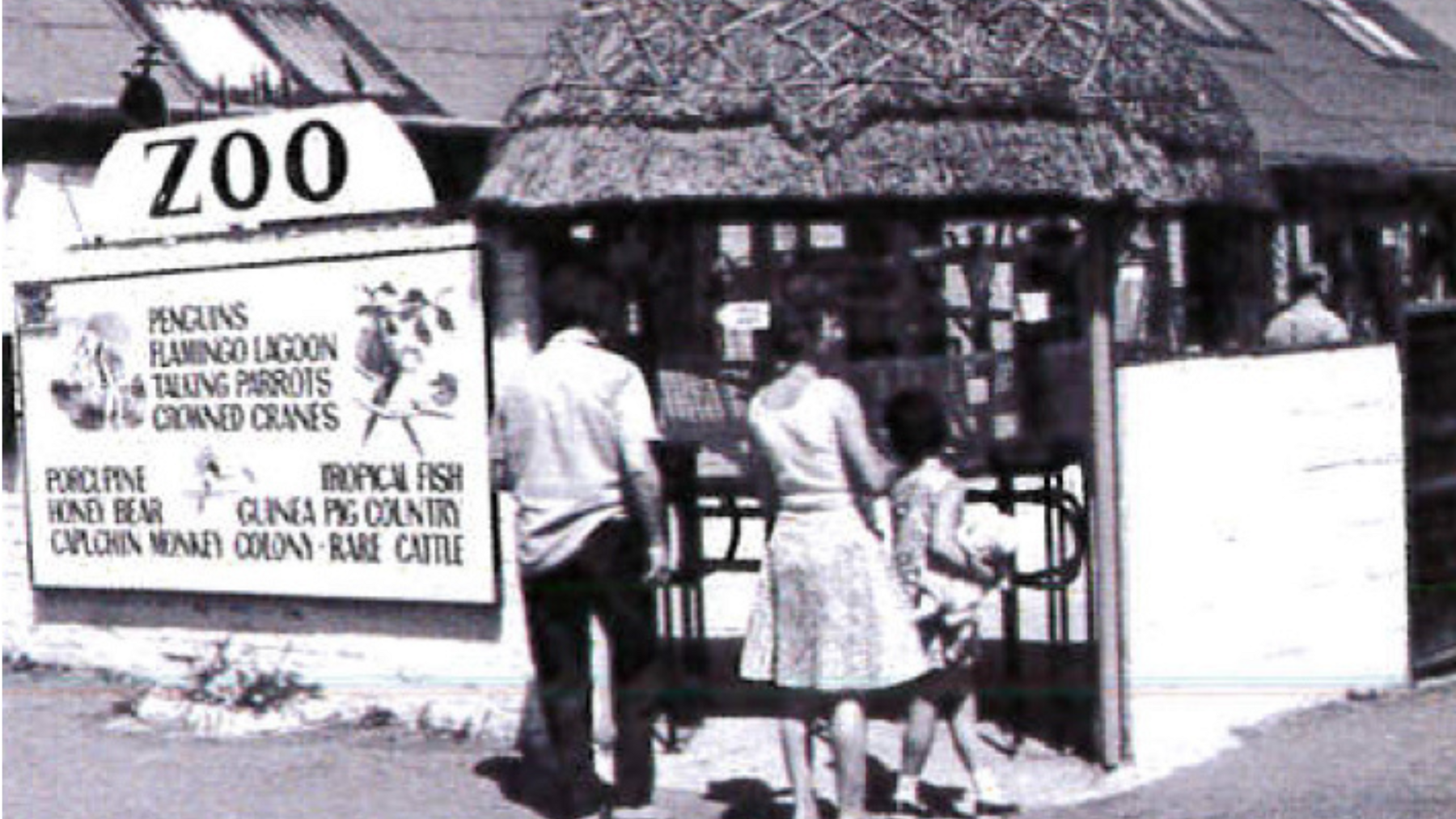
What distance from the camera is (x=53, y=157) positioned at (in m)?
10.0

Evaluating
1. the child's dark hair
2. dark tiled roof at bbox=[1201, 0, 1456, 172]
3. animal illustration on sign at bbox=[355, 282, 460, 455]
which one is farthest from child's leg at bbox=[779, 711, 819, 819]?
dark tiled roof at bbox=[1201, 0, 1456, 172]

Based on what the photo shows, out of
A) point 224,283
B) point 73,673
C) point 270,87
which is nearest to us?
point 224,283

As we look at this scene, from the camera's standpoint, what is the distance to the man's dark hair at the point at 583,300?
6.69m

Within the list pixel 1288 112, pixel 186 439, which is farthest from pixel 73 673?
pixel 1288 112

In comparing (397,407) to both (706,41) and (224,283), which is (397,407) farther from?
(706,41)

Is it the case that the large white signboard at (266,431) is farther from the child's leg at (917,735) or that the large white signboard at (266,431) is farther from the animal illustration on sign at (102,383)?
the child's leg at (917,735)

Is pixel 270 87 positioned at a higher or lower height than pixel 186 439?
higher

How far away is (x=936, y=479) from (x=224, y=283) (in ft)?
11.2

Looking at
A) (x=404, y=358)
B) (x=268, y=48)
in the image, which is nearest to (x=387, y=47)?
(x=268, y=48)

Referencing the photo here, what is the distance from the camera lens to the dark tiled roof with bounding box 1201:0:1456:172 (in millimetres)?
7977

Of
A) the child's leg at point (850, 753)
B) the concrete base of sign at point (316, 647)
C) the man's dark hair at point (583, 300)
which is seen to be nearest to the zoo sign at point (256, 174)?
the concrete base of sign at point (316, 647)

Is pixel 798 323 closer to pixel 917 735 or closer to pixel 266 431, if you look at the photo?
pixel 917 735

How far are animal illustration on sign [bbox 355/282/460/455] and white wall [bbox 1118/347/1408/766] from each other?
8.08 feet

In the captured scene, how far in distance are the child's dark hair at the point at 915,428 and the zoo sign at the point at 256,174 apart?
233cm
